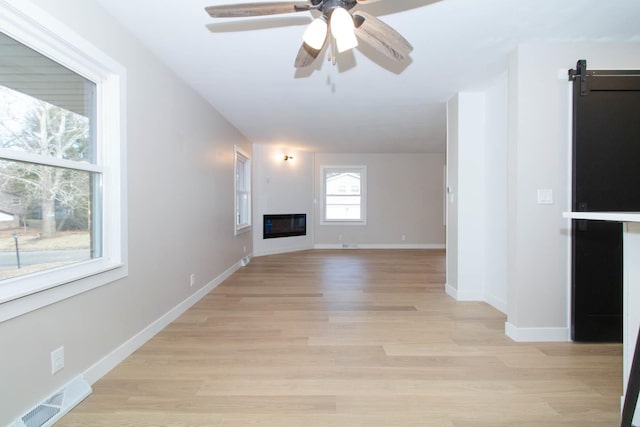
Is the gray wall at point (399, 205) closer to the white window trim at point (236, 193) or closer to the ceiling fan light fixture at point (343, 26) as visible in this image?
the white window trim at point (236, 193)

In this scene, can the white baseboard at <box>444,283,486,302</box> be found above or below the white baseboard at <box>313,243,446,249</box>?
below

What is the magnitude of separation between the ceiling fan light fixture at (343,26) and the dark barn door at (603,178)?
197 cm

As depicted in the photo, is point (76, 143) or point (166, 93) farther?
point (166, 93)

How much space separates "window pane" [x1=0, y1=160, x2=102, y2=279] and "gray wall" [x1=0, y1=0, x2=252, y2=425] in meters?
0.24

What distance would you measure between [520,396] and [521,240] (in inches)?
45.6

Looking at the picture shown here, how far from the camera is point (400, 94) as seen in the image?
136 inches

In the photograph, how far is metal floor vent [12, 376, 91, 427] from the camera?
145 centimetres

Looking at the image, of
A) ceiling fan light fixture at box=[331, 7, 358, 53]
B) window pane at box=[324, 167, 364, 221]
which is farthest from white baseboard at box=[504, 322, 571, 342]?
window pane at box=[324, 167, 364, 221]

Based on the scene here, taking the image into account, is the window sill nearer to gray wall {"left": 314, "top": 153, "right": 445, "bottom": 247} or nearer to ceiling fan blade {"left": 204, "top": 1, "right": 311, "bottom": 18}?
ceiling fan blade {"left": 204, "top": 1, "right": 311, "bottom": 18}

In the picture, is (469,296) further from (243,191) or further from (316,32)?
(243,191)

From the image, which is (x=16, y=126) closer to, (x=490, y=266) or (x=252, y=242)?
(x=490, y=266)

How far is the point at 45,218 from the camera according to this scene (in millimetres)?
1691

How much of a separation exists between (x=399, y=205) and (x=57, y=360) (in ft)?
23.0

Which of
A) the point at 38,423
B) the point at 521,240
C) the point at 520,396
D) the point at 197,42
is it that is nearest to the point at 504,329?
the point at 521,240
